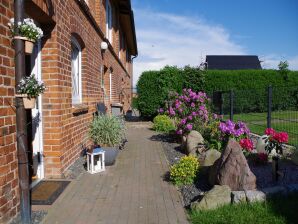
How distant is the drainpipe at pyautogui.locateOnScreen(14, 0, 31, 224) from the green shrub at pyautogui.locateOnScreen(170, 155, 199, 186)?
2.45 m

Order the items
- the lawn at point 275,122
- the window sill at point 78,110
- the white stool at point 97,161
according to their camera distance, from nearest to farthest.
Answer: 1. the white stool at point 97,161
2. the window sill at point 78,110
3. the lawn at point 275,122

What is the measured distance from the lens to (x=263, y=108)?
14.9 metres

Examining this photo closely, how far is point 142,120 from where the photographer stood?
59.8 feet

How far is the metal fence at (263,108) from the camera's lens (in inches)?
435

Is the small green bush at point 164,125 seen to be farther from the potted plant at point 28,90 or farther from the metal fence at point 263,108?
the potted plant at point 28,90

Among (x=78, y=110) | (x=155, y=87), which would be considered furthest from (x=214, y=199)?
(x=155, y=87)

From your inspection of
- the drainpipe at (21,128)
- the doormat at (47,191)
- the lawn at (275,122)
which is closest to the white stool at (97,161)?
the doormat at (47,191)

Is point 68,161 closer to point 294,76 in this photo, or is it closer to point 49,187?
point 49,187

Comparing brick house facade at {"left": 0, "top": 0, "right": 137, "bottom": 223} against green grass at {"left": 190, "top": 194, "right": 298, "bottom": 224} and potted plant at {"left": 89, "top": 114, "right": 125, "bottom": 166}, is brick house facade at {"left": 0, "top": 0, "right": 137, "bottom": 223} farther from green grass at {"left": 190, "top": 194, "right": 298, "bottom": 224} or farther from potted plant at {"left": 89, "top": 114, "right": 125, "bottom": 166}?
green grass at {"left": 190, "top": 194, "right": 298, "bottom": 224}

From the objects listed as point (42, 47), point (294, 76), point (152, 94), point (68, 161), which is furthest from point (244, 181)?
point (294, 76)

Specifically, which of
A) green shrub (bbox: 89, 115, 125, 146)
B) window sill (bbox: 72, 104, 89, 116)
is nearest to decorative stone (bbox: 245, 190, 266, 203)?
green shrub (bbox: 89, 115, 125, 146)

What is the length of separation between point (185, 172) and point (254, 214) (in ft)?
5.42

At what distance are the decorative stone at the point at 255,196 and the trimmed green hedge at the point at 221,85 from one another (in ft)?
25.0

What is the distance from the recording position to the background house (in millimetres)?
50100
